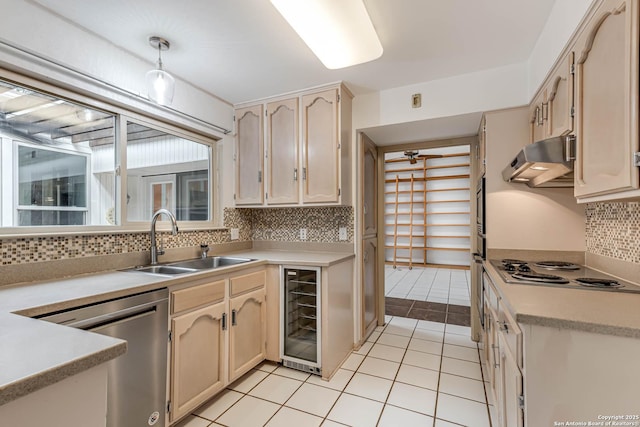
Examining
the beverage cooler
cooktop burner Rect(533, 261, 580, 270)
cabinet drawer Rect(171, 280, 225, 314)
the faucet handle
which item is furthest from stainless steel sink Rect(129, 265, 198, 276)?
cooktop burner Rect(533, 261, 580, 270)

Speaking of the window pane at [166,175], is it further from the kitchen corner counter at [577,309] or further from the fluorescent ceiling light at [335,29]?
the kitchen corner counter at [577,309]

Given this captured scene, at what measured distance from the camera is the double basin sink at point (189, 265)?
203cm

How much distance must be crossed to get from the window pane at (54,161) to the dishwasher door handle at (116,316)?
815mm

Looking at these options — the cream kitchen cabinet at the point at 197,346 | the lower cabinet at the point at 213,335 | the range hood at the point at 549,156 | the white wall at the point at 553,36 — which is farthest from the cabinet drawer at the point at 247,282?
the white wall at the point at 553,36

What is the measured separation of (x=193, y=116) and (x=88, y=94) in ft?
2.54

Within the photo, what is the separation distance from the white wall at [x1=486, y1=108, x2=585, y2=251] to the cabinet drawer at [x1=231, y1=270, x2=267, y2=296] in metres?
1.77

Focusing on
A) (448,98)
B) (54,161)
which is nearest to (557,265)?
(448,98)

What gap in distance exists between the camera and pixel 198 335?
1.80 metres

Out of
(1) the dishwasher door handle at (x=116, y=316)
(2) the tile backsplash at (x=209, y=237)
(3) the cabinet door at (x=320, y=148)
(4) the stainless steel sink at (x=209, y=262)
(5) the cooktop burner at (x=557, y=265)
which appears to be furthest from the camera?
(3) the cabinet door at (x=320, y=148)

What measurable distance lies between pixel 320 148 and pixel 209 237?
1302 mm

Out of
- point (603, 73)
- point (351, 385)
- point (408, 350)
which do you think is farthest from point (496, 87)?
point (351, 385)

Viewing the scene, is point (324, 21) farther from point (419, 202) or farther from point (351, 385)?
point (419, 202)

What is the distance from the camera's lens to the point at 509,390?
1.24 metres

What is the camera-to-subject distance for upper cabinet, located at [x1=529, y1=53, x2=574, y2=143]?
1424mm
